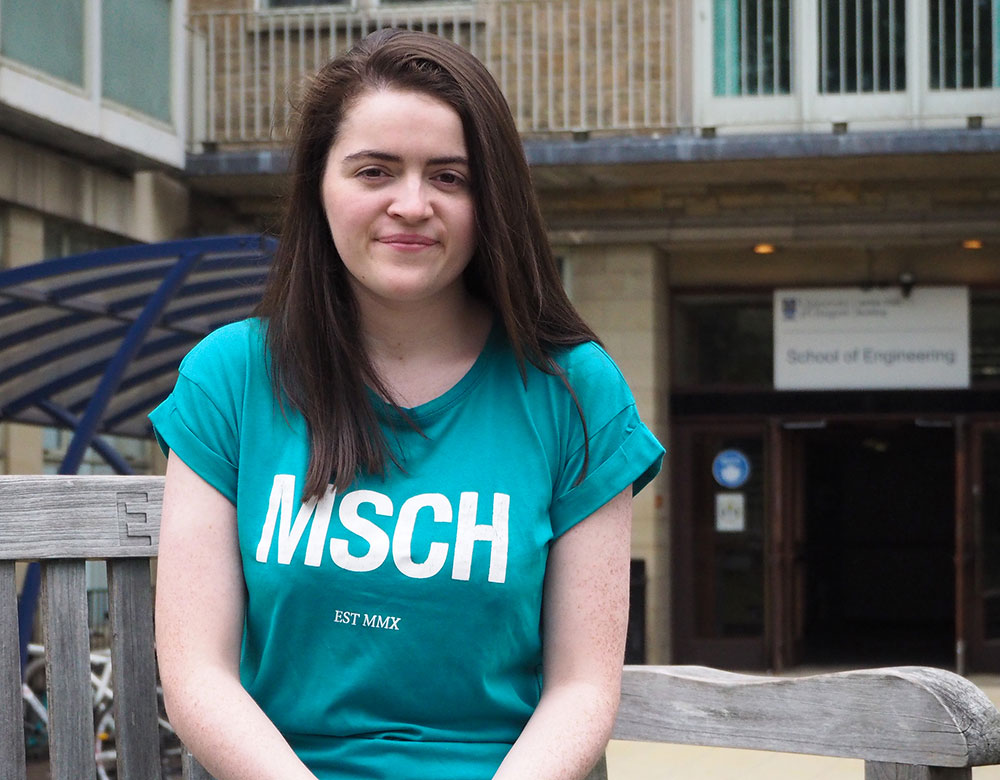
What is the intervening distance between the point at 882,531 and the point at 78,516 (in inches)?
831

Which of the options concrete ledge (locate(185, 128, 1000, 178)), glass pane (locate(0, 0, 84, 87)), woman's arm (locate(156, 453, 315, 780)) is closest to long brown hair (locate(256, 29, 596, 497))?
woman's arm (locate(156, 453, 315, 780))

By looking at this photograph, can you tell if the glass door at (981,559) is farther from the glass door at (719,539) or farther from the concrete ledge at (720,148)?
the concrete ledge at (720,148)

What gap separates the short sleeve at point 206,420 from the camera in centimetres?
203

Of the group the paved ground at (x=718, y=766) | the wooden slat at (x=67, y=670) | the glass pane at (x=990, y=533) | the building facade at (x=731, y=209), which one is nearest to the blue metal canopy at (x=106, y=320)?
the paved ground at (x=718, y=766)

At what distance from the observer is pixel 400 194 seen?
2074mm

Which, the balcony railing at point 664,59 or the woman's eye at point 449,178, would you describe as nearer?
the woman's eye at point 449,178

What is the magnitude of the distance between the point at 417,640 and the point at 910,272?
1252 cm

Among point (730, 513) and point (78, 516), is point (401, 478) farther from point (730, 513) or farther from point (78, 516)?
point (730, 513)

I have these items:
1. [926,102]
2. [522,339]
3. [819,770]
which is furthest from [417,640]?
[926,102]

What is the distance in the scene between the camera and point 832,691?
2123 millimetres

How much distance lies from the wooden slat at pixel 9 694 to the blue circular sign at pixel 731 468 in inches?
501

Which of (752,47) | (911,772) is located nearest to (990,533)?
(752,47)

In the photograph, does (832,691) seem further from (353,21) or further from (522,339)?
(353,21)

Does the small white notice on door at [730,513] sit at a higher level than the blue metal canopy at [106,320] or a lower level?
lower
